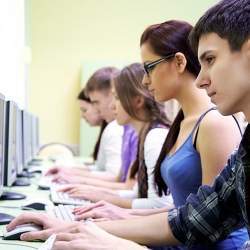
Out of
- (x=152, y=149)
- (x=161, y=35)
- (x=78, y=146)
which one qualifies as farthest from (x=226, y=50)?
(x=78, y=146)

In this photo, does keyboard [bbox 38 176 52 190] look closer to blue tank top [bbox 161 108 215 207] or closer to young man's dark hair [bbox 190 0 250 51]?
blue tank top [bbox 161 108 215 207]

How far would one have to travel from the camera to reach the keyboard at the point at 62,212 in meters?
1.22

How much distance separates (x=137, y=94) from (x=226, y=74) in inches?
40.4

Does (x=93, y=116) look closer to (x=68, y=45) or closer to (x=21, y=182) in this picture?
(x=21, y=182)

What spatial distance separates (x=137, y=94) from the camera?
1.86m

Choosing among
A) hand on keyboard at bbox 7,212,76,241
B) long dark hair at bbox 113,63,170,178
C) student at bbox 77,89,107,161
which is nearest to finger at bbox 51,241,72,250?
hand on keyboard at bbox 7,212,76,241

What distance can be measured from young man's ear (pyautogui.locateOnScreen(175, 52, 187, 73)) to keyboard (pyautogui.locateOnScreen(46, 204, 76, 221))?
0.54m

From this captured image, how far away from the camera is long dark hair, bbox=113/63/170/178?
72.8 inches

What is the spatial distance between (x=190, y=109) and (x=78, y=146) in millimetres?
3461

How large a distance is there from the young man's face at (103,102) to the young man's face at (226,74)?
1929mm

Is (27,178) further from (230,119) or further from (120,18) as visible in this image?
(120,18)

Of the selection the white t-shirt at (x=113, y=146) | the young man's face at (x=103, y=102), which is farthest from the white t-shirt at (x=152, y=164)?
the young man's face at (x=103, y=102)

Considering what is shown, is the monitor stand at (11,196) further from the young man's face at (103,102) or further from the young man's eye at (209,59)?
the young man's face at (103,102)

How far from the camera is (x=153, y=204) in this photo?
153cm
